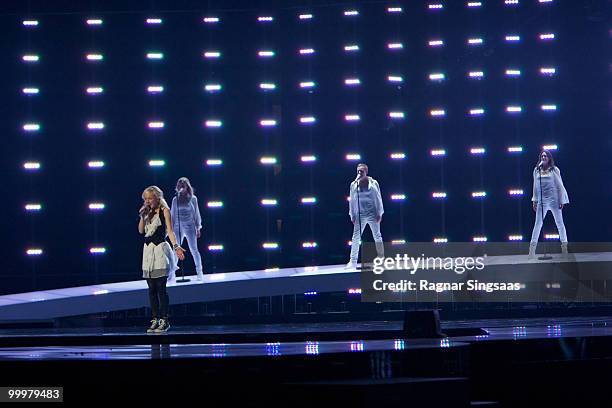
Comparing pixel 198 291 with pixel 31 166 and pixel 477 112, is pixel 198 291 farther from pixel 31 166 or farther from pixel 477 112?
pixel 477 112

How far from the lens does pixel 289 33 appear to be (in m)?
12.6

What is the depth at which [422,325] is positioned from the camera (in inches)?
207

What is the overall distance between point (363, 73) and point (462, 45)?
1.60m

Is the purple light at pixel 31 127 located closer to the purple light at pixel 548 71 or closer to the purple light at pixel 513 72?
the purple light at pixel 513 72

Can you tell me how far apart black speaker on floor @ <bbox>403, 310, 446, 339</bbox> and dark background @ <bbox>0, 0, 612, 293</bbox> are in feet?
23.5

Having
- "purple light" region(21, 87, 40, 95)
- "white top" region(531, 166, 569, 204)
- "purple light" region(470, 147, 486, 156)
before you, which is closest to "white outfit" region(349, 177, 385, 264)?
"white top" region(531, 166, 569, 204)

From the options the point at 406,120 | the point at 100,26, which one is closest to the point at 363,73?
the point at 406,120

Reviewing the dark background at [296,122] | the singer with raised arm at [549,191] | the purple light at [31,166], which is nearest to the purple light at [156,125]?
the dark background at [296,122]

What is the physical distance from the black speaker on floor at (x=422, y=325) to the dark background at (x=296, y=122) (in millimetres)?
7174

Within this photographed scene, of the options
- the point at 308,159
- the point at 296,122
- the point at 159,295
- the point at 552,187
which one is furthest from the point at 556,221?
the point at 159,295

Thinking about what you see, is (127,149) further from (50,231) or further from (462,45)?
(462,45)

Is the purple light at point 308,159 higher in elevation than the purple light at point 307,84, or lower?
lower

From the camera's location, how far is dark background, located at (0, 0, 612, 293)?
483 inches

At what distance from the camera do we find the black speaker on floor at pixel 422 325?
17.0 ft
